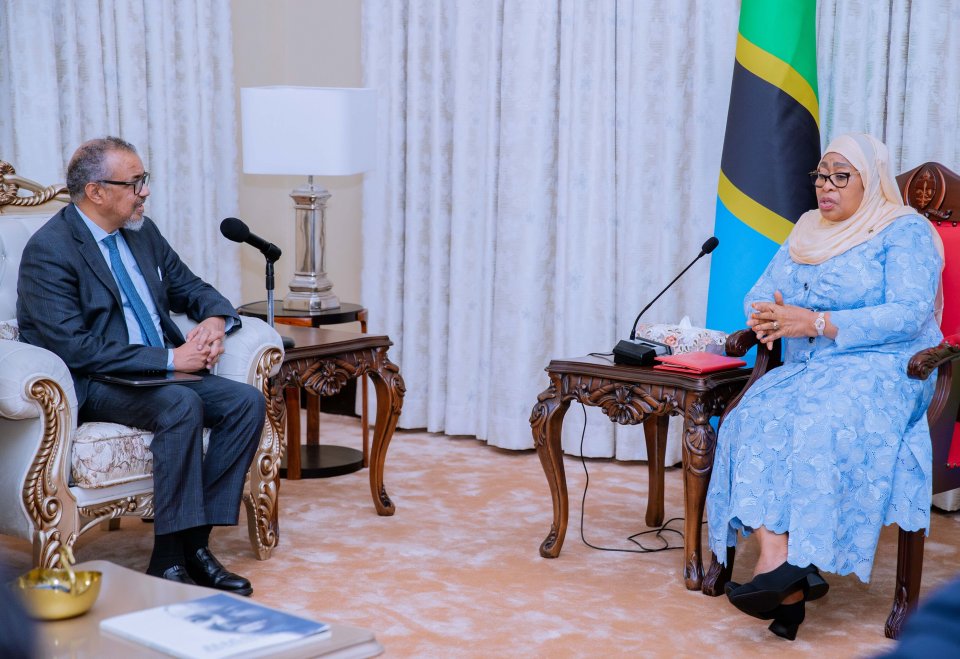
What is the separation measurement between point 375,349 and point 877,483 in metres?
1.71

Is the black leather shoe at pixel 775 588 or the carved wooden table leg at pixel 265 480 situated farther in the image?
the carved wooden table leg at pixel 265 480

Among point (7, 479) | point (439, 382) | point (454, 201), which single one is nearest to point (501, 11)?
point (454, 201)

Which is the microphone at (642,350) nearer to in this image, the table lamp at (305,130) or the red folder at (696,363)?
the red folder at (696,363)

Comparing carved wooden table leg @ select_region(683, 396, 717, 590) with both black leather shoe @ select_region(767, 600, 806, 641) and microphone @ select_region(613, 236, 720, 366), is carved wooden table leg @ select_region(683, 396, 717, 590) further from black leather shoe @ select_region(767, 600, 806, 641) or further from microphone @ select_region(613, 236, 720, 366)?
black leather shoe @ select_region(767, 600, 806, 641)

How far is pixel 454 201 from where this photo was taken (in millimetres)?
4867

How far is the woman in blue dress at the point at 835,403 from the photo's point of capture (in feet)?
9.15

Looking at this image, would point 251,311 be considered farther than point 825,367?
Yes

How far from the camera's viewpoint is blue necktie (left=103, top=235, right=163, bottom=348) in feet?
10.6

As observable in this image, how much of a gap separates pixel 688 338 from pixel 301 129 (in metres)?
1.59

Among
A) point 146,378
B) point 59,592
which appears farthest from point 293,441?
point 59,592

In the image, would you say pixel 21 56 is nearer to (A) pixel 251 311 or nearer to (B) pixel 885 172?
(A) pixel 251 311

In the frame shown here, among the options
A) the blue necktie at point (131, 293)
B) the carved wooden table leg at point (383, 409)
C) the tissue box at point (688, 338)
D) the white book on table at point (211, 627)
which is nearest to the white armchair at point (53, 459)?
the blue necktie at point (131, 293)

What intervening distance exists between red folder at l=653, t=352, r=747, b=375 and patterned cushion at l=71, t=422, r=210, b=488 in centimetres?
143

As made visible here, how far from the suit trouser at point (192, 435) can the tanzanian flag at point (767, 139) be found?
1.66m
